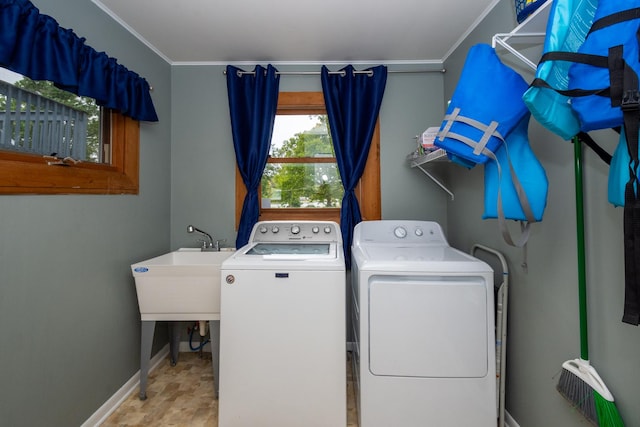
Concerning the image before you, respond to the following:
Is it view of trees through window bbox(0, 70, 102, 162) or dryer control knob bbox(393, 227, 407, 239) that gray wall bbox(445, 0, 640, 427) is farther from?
view of trees through window bbox(0, 70, 102, 162)

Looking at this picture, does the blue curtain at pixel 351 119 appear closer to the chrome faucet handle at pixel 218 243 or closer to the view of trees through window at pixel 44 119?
the chrome faucet handle at pixel 218 243

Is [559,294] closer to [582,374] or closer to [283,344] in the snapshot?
[582,374]

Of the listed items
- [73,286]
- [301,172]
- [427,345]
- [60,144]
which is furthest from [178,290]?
[427,345]

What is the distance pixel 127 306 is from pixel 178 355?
2.47 ft

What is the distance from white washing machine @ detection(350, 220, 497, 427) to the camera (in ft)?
4.74

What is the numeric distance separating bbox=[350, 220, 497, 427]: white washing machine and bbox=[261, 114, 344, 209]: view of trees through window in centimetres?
124

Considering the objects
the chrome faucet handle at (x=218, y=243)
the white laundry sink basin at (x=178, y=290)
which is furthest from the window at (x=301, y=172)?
the white laundry sink basin at (x=178, y=290)

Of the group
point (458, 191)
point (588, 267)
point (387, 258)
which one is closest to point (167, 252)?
point (387, 258)

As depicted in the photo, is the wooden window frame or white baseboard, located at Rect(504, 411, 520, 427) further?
white baseboard, located at Rect(504, 411, 520, 427)

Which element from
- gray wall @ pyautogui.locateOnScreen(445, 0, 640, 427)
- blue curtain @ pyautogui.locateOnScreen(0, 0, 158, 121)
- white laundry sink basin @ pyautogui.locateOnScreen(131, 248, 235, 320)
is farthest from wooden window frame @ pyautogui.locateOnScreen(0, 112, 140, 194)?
gray wall @ pyautogui.locateOnScreen(445, 0, 640, 427)

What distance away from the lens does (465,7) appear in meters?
1.84

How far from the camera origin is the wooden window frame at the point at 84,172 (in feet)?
4.23

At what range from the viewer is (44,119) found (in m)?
1.49

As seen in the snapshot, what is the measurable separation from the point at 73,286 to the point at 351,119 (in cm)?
226
